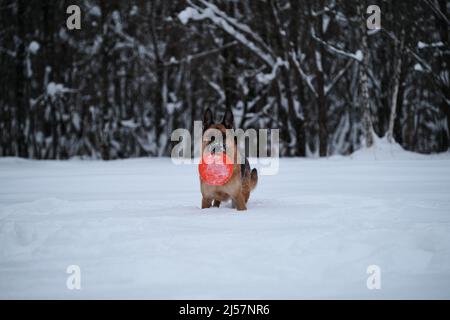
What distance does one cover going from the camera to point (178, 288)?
11.0 ft

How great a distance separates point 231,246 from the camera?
169 inches

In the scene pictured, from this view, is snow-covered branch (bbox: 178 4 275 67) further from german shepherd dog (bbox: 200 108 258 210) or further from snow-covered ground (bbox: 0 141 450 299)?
german shepherd dog (bbox: 200 108 258 210)

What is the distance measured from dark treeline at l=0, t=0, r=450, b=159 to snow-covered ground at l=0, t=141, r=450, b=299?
11582mm

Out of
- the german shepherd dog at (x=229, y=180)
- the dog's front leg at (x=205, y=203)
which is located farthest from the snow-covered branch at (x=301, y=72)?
the dog's front leg at (x=205, y=203)

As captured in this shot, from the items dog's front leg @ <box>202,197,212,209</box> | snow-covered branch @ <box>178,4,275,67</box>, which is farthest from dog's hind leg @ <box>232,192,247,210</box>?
snow-covered branch @ <box>178,4,275,67</box>

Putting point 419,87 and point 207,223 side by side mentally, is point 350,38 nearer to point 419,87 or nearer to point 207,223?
point 419,87

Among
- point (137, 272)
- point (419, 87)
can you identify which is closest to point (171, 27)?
point (419, 87)

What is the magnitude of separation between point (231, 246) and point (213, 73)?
21.9 metres

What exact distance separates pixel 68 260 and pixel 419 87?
24600 millimetres

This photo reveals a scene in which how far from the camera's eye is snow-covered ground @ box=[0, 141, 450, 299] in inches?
132

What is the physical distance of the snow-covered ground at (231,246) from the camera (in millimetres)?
3365

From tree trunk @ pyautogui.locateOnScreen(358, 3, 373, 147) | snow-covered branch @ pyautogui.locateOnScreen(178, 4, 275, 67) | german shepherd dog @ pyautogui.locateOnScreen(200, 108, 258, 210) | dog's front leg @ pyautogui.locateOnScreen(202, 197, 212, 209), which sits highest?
snow-covered branch @ pyautogui.locateOnScreen(178, 4, 275, 67)

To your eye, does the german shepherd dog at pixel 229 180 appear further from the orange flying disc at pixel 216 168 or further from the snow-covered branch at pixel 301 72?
the snow-covered branch at pixel 301 72

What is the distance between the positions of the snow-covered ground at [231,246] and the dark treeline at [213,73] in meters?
11.6
